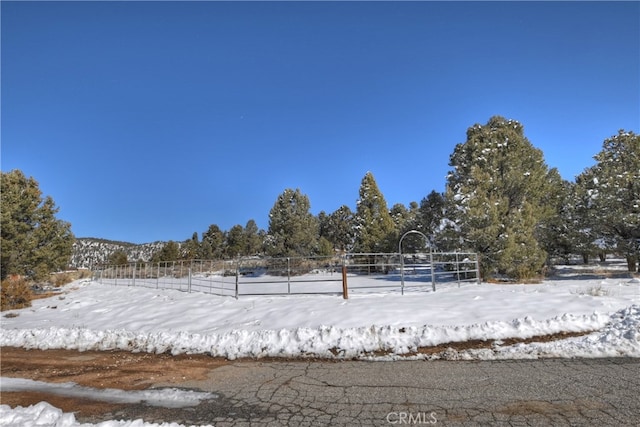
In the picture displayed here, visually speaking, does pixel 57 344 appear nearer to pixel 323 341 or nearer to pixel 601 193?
pixel 323 341

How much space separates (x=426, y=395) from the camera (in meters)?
4.99

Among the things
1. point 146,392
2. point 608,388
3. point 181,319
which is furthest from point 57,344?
point 608,388

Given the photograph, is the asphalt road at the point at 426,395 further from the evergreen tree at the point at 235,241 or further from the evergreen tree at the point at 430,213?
the evergreen tree at the point at 235,241

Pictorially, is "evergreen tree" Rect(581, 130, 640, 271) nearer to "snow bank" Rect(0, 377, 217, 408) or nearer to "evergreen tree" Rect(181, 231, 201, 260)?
"snow bank" Rect(0, 377, 217, 408)

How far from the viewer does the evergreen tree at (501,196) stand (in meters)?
18.4

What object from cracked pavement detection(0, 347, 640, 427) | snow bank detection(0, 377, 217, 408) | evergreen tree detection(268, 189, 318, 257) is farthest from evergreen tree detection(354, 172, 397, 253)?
snow bank detection(0, 377, 217, 408)

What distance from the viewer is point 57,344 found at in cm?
995

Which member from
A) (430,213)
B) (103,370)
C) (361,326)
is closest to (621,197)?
(430,213)

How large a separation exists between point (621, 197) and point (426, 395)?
1985cm

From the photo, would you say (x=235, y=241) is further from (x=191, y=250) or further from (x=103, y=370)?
(x=103, y=370)

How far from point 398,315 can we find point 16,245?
83.6 ft

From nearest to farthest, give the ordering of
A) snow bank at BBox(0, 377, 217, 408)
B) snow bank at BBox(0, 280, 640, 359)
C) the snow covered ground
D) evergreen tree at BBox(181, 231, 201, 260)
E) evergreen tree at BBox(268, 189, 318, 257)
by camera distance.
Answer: snow bank at BBox(0, 377, 217, 408), the snow covered ground, snow bank at BBox(0, 280, 640, 359), evergreen tree at BBox(268, 189, 318, 257), evergreen tree at BBox(181, 231, 201, 260)

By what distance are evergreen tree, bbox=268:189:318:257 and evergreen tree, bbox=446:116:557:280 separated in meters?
14.9

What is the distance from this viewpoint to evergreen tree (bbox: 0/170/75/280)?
22594 millimetres
